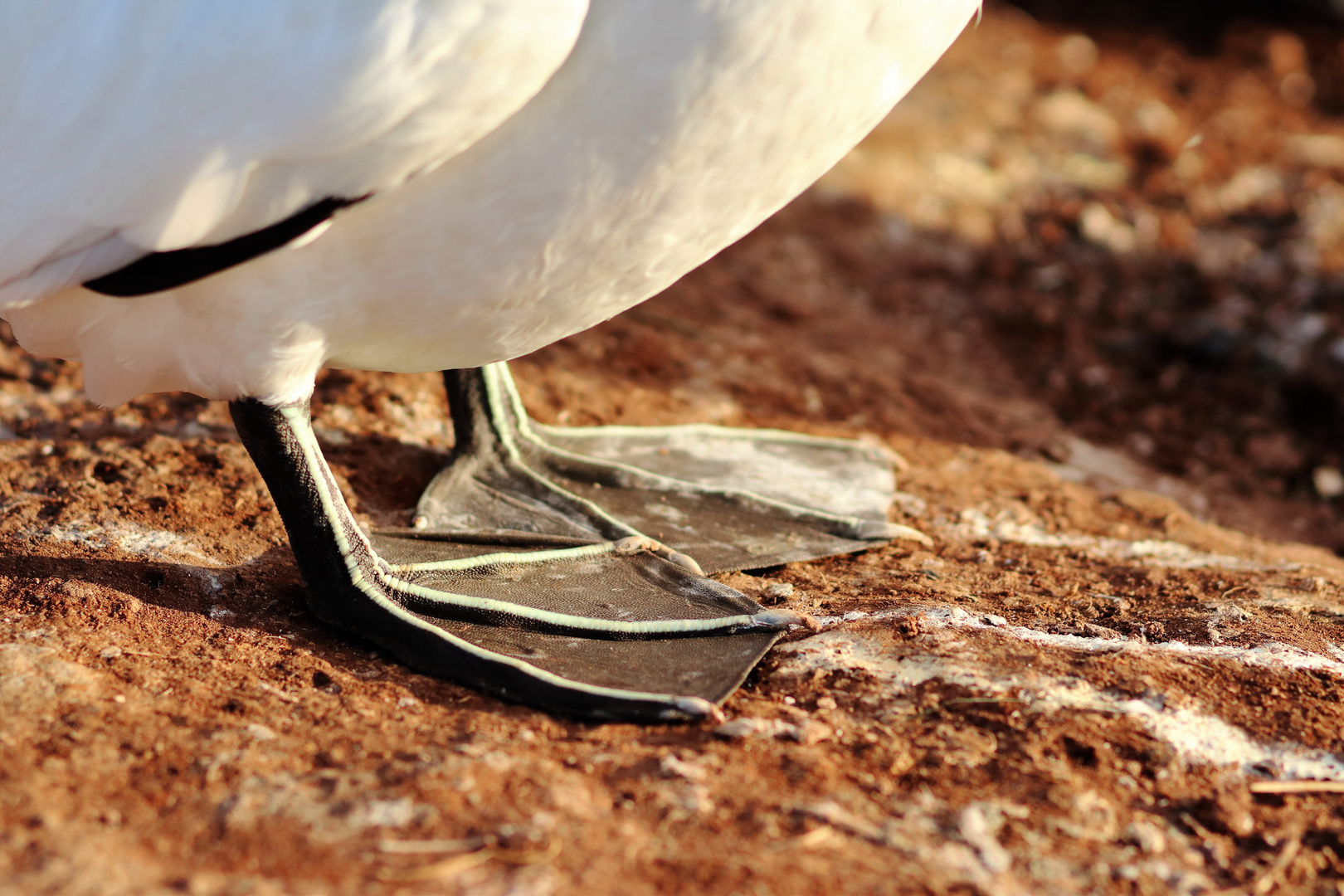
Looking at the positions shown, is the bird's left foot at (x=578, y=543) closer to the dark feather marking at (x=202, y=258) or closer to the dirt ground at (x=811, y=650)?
the dirt ground at (x=811, y=650)

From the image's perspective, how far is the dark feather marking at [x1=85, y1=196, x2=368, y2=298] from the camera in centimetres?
203

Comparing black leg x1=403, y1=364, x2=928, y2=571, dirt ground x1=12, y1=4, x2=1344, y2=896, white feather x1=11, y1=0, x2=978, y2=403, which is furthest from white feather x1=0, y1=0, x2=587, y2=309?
black leg x1=403, y1=364, x2=928, y2=571

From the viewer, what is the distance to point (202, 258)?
211cm

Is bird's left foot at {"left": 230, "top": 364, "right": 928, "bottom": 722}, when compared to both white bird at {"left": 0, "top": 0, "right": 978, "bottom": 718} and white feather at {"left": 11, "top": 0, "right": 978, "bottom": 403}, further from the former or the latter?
white feather at {"left": 11, "top": 0, "right": 978, "bottom": 403}

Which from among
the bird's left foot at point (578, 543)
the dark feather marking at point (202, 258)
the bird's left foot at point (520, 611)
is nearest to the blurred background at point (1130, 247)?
the bird's left foot at point (578, 543)

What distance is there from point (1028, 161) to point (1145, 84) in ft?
5.86

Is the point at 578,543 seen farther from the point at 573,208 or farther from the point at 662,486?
the point at 573,208

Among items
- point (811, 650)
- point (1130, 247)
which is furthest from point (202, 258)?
point (1130, 247)

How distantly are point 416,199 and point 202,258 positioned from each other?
40 cm

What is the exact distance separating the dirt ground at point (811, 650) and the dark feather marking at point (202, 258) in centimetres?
72

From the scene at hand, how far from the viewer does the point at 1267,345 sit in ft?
17.6

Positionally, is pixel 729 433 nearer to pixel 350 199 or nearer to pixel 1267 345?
pixel 350 199

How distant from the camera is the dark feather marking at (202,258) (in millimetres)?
2027

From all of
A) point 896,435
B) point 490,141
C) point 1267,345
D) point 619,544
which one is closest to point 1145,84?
point 1267,345
